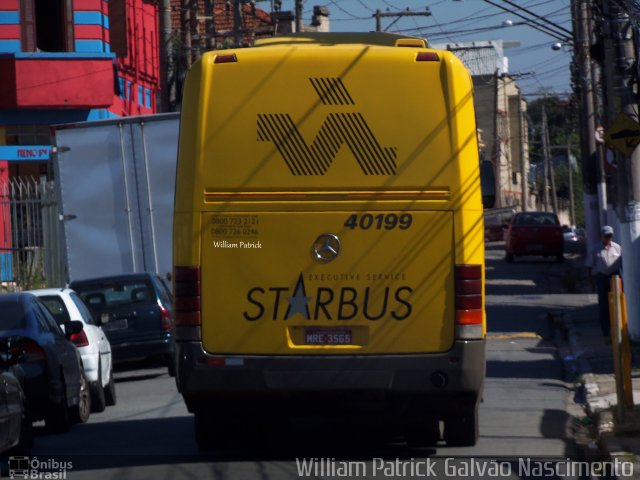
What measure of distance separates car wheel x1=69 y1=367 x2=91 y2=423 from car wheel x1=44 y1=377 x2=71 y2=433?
79 centimetres

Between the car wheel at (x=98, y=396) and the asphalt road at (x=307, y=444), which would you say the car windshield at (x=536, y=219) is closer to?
the asphalt road at (x=307, y=444)

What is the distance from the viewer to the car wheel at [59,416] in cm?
1260

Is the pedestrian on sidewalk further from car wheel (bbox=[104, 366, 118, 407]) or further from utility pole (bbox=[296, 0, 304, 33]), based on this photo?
utility pole (bbox=[296, 0, 304, 33])

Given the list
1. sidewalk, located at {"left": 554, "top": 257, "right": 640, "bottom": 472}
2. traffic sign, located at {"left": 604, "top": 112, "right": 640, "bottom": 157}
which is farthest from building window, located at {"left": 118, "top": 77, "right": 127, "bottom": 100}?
traffic sign, located at {"left": 604, "top": 112, "right": 640, "bottom": 157}

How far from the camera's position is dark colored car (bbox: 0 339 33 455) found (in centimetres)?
975

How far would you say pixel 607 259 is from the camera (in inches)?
786

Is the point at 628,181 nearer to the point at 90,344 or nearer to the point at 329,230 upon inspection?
the point at 90,344

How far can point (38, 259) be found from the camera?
2525cm

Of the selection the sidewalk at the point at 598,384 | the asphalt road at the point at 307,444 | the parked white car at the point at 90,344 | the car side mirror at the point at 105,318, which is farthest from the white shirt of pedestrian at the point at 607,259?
the parked white car at the point at 90,344

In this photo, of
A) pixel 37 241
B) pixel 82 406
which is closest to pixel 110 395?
pixel 82 406

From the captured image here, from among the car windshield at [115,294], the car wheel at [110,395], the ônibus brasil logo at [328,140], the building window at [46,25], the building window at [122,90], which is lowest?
the car wheel at [110,395]

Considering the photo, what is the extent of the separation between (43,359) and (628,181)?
34.6 ft

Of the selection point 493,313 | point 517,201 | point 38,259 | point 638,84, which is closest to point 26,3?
point 38,259

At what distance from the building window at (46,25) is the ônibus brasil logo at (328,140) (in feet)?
72.2
